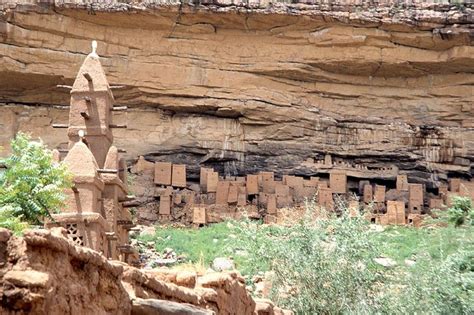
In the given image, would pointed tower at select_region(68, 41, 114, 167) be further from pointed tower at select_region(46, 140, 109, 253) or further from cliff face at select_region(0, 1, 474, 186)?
cliff face at select_region(0, 1, 474, 186)

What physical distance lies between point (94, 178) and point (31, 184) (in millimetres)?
2826

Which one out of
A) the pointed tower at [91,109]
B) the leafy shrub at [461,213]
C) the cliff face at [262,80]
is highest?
the cliff face at [262,80]

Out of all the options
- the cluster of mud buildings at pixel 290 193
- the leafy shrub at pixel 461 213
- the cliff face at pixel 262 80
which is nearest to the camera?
the leafy shrub at pixel 461 213

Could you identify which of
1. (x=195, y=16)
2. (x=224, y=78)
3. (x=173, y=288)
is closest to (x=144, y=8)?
(x=195, y=16)

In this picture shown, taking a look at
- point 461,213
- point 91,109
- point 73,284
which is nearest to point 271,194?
point 461,213

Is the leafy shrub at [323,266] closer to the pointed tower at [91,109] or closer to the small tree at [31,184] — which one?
the small tree at [31,184]

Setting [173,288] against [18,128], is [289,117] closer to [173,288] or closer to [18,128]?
[18,128]

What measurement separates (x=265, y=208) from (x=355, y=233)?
814 inches

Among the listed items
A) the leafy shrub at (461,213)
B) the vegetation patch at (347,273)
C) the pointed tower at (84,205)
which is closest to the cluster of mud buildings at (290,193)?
the leafy shrub at (461,213)

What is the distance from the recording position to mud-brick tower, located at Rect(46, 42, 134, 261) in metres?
12.7

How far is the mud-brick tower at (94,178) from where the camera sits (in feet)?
41.7

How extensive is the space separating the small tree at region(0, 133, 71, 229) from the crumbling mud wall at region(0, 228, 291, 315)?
4017mm

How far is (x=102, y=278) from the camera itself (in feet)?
15.9

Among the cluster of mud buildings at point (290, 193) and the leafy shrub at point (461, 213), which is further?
the cluster of mud buildings at point (290, 193)
